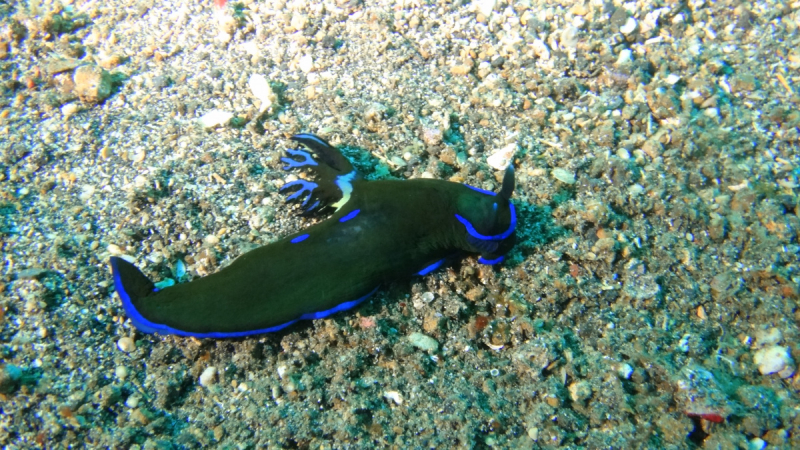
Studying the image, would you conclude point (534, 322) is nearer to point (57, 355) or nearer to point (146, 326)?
point (146, 326)

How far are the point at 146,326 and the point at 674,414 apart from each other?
9.33 feet

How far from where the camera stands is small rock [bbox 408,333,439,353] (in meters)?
2.48

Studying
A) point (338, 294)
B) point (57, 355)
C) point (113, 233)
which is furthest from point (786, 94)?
point (57, 355)

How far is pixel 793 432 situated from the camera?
210cm

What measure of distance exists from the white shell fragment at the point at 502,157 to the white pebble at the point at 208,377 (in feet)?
7.68

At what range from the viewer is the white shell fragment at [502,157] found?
126 inches

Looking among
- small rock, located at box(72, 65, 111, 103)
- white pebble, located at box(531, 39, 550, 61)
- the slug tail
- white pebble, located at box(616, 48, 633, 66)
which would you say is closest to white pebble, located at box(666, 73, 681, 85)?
white pebble, located at box(616, 48, 633, 66)

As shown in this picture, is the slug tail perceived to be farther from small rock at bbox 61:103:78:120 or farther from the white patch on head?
small rock at bbox 61:103:78:120

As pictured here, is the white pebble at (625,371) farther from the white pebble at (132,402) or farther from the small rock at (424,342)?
Result: the white pebble at (132,402)

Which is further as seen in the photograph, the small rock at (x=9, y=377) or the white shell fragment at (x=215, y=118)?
the white shell fragment at (x=215, y=118)

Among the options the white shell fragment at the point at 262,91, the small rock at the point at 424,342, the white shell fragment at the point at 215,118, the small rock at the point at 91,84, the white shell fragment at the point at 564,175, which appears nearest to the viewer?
the small rock at the point at 424,342

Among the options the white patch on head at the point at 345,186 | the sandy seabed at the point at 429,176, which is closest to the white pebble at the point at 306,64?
the sandy seabed at the point at 429,176

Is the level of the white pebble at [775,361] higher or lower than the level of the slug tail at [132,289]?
lower

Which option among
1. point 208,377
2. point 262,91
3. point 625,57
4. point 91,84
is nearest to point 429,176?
A: point 262,91
